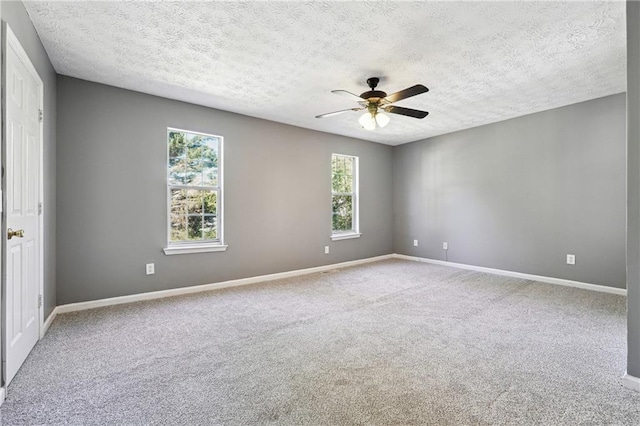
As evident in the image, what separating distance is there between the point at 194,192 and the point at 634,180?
4.25m

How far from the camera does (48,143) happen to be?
289 centimetres

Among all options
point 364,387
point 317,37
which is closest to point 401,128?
point 317,37

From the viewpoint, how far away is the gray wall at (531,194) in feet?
13.0

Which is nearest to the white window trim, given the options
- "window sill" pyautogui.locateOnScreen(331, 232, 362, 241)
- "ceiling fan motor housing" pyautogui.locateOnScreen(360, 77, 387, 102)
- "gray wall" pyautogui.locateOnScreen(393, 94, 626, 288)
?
"window sill" pyautogui.locateOnScreen(331, 232, 362, 241)

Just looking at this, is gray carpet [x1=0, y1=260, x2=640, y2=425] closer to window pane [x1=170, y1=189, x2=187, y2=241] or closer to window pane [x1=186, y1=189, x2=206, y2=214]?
window pane [x1=170, y1=189, x2=187, y2=241]

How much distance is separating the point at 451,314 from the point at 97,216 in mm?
3920

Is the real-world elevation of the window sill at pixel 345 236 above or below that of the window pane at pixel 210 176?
below

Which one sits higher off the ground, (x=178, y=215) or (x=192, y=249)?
(x=178, y=215)

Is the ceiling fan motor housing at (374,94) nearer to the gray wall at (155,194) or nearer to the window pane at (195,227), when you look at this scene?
the gray wall at (155,194)

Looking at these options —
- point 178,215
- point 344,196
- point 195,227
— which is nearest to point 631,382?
point 195,227

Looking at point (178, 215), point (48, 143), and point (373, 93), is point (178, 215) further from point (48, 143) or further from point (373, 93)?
point (373, 93)

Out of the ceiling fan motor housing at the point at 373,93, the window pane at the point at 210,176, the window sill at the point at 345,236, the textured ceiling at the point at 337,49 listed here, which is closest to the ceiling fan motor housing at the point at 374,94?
the ceiling fan motor housing at the point at 373,93

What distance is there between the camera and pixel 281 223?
196 inches

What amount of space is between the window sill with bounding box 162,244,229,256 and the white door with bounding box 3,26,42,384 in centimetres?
139
